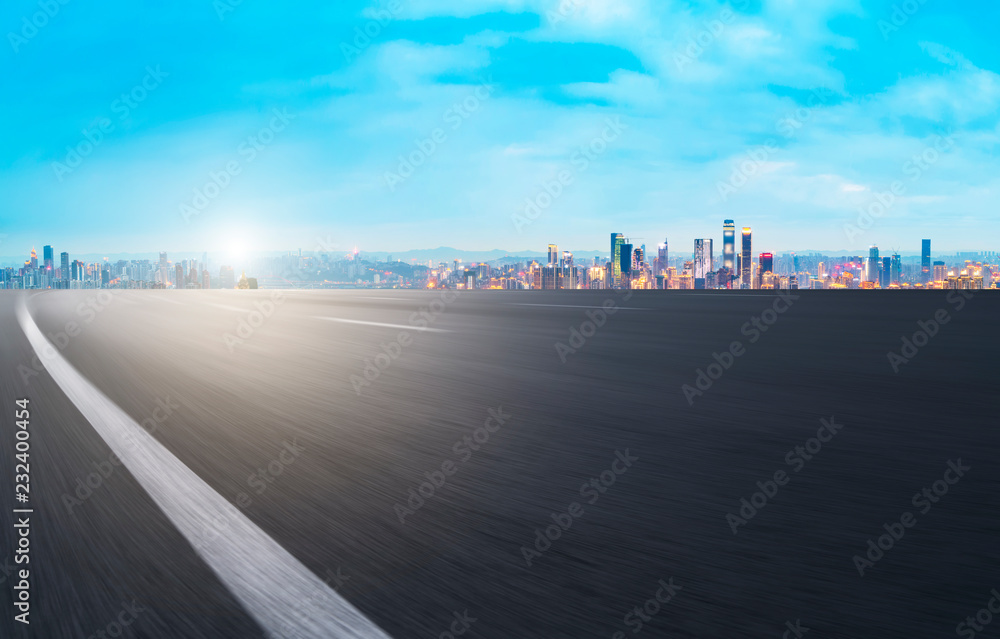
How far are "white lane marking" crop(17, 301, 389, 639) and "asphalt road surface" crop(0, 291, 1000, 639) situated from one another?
0.03ft

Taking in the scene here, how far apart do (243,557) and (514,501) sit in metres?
1.06

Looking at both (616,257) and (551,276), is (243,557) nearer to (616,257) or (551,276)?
(551,276)

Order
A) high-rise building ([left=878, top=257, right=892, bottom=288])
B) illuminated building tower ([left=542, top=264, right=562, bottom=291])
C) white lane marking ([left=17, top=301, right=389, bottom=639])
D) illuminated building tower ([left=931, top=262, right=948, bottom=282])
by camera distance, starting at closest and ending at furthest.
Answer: white lane marking ([left=17, top=301, right=389, bottom=639]) < illuminated building tower ([left=931, top=262, right=948, bottom=282]) < high-rise building ([left=878, top=257, right=892, bottom=288]) < illuminated building tower ([left=542, top=264, right=562, bottom=291])

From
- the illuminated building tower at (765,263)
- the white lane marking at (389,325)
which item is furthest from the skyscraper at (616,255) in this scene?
the white lane marking at (389,325)

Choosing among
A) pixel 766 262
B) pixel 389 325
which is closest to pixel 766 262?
pixel 766 262

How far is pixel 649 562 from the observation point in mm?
2234

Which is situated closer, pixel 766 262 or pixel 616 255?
pixel 766 262

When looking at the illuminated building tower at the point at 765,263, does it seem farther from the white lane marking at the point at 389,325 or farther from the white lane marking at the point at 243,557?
the white lane marking at the point at 243,557

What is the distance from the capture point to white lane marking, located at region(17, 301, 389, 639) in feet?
6.24

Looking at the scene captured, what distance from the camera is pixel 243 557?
7.65 ft

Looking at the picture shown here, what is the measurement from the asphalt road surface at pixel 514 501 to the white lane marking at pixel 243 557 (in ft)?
0.03

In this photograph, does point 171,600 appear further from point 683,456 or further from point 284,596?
point 683,456

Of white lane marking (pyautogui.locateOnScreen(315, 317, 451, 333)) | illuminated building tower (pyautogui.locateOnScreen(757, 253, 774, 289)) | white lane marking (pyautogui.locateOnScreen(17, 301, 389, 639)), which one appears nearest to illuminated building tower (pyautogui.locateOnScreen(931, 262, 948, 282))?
illuminated building tower (pyautogui.locateOnScreen(757, 253, 774, 289))

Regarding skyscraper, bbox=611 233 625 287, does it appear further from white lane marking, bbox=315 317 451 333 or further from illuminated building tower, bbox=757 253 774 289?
white lane marking, bbox=315 317 451 333
